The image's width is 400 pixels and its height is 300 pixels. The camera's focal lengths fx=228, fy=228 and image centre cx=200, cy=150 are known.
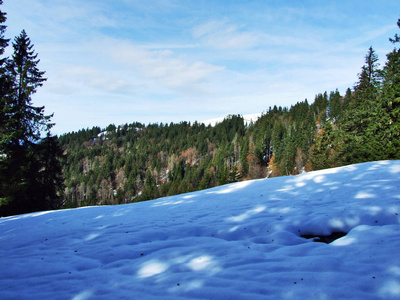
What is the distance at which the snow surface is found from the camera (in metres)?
3.40

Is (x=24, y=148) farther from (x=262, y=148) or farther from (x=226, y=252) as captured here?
(x=262, y=148)

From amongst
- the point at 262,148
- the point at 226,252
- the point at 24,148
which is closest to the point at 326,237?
the point at 226,252

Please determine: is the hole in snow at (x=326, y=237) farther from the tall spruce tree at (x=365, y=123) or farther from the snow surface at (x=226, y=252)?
the tall spruce tree at (x=365, y=123)

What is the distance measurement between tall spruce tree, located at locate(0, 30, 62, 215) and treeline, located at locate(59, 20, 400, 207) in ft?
48.8

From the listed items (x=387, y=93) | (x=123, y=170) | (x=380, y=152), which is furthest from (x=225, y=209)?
(x=123, y=170)

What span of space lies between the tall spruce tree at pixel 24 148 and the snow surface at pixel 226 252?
11239mm

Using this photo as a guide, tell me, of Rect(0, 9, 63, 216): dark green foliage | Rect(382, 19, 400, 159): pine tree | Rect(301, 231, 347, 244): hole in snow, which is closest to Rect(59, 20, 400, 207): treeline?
Rect(382, 19, 400, 159): pine tree

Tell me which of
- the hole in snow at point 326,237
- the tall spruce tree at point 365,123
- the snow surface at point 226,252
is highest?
the tall spruce tree at point 365,123

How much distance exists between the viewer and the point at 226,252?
4.80 meters

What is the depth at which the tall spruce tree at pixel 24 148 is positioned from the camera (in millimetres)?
17266

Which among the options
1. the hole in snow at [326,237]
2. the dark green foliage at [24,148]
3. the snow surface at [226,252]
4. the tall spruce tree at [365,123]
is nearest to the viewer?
the snow surface at [226,252]

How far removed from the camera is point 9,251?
634 cm

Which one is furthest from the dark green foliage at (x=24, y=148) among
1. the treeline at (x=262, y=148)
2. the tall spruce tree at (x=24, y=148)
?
the treeline at (x=262, y=148)

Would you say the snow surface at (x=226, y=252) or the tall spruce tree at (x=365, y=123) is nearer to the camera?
the snow surface at (x=226, y=252)
